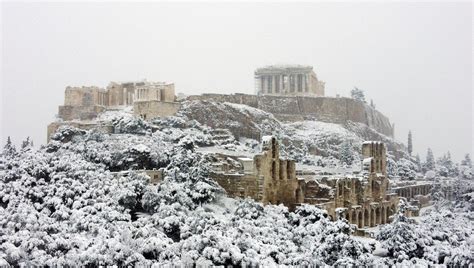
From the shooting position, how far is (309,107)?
62656 mm

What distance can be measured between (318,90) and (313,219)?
1737 inches

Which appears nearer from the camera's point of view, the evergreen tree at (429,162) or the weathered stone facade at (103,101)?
the weathered stone facade at (103,101)

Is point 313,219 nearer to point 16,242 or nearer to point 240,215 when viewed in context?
point 240,215

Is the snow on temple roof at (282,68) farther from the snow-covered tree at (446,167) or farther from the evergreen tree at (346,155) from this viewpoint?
the snow-covered tree at (446,167)

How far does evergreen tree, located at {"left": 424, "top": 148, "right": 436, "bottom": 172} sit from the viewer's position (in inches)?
2569

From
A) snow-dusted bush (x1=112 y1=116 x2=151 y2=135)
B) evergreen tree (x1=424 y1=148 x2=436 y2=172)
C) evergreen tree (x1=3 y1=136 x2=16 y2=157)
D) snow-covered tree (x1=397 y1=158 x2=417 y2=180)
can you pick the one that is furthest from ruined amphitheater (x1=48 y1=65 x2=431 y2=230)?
evergreen tree (x1=424 y1=148 x2=436 y2=172)

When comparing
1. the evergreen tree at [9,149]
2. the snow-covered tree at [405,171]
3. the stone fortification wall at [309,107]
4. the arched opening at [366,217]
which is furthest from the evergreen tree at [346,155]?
the evergreen tree at [9,149]


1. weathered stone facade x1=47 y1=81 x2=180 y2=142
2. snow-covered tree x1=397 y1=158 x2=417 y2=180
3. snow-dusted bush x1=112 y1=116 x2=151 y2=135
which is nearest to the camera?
snow-dusted bush x1=112 y1=116 x2=151 y2=135

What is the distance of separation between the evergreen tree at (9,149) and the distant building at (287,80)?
36.4 m

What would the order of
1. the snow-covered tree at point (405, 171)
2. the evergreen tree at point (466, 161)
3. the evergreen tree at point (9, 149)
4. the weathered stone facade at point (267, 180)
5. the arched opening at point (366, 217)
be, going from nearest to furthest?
1. the weathered stone facade at point (267, 180)
2. the evergreen tree at point (9, 149)
3. the arched opening at point (366, 217)
4. the snow-covered tree at point (405, 171)
5. the evergreen tree at point (466, 161)

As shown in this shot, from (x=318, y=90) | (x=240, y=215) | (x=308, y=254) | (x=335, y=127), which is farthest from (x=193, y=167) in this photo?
(x=318, y=90)

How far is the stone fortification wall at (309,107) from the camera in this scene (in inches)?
2287

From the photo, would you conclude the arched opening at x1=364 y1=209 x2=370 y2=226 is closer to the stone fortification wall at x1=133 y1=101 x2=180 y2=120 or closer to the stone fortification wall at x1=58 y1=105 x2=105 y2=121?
the stone fortification wall at x1=133 y1=101 x2=180 y2=120

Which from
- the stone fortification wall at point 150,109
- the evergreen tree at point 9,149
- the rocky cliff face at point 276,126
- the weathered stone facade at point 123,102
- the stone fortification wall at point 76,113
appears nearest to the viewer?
the evergreen tree at point 9,149
